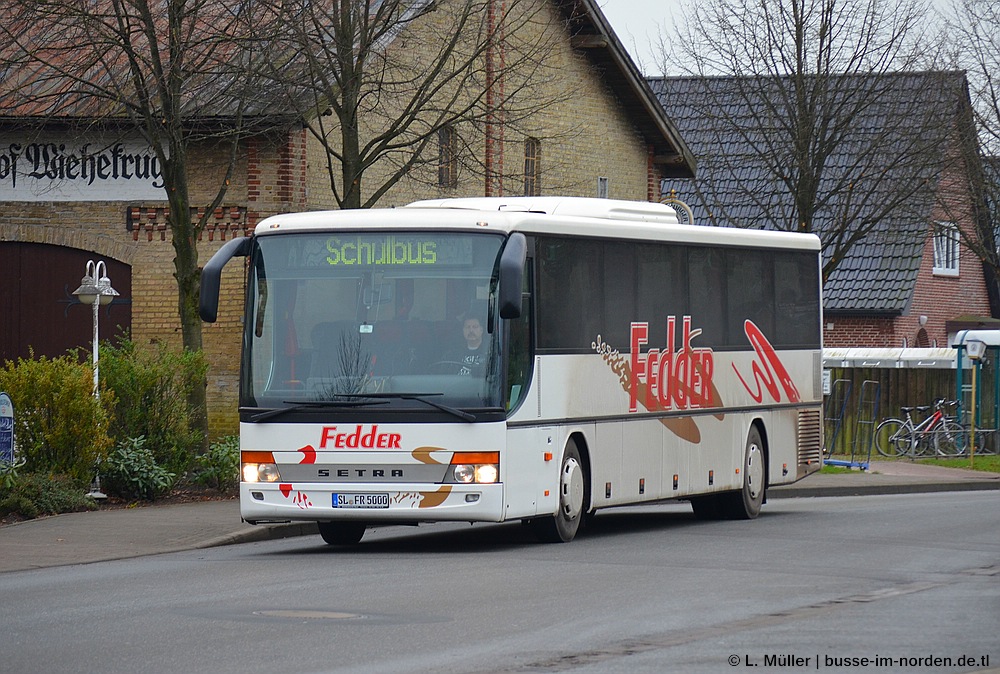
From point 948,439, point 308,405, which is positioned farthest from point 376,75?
point 948,439

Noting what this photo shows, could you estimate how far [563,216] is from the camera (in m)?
16.4

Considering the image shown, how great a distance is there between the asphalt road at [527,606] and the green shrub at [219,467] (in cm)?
439

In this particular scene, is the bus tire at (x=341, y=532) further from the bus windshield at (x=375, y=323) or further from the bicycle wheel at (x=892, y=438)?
the bicycle wheel at (x=892, y=438)

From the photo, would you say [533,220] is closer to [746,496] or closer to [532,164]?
[746,496]

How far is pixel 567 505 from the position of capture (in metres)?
16.0

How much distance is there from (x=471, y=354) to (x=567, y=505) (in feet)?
6.34

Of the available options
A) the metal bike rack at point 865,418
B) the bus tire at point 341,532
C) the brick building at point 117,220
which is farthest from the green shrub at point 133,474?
the metal bike rack at point 865,418

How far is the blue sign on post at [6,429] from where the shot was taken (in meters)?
18.8

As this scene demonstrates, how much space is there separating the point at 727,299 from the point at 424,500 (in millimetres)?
5783

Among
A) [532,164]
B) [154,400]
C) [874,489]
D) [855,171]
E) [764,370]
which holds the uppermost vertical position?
[855,171]

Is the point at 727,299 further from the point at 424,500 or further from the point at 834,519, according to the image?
the point at 424,500

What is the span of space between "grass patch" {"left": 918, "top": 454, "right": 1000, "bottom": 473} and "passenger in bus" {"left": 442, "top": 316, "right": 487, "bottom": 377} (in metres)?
19.1

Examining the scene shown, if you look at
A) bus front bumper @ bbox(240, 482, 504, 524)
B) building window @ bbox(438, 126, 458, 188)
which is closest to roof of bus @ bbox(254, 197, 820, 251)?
bus front bumper @ bbox(240, 482, 504, 524)

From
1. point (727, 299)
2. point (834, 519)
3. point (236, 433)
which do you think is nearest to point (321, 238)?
point (727, 299)
